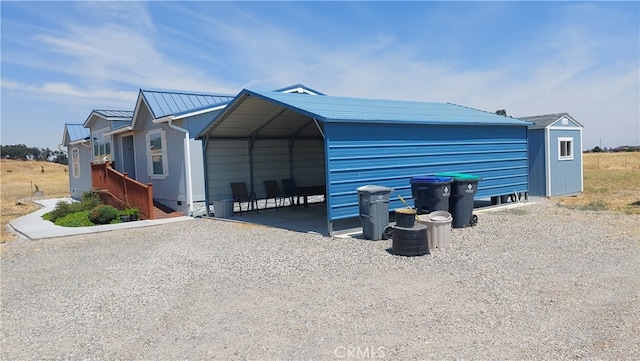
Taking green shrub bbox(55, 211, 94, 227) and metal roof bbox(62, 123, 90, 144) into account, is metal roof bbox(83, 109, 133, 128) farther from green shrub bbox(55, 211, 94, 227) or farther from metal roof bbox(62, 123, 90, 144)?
green shrub bbox(55, 211, 94, 227)

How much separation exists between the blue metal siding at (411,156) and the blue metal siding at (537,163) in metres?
2.55

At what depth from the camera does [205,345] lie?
166 inches

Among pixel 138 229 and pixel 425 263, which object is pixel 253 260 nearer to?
pixel 425 263

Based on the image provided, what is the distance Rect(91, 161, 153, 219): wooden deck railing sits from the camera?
1345 centimetres

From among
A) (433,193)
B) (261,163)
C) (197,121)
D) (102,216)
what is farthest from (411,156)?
(102,216)

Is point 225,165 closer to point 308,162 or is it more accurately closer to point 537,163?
point 308,162

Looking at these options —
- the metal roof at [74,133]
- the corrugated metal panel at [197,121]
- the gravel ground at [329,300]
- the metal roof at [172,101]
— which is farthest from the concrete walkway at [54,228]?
the metal roof at [74,133]

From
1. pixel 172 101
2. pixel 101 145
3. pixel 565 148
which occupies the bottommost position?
pixel 565 148

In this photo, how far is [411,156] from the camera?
36.1ft

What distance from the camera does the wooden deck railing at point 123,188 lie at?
44.1 ft

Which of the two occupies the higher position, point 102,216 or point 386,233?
point 102,216

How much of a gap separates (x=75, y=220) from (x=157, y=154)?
3291 millimetres

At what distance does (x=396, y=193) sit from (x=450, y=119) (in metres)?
2.81

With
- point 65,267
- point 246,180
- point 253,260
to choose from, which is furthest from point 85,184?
point 253,260
